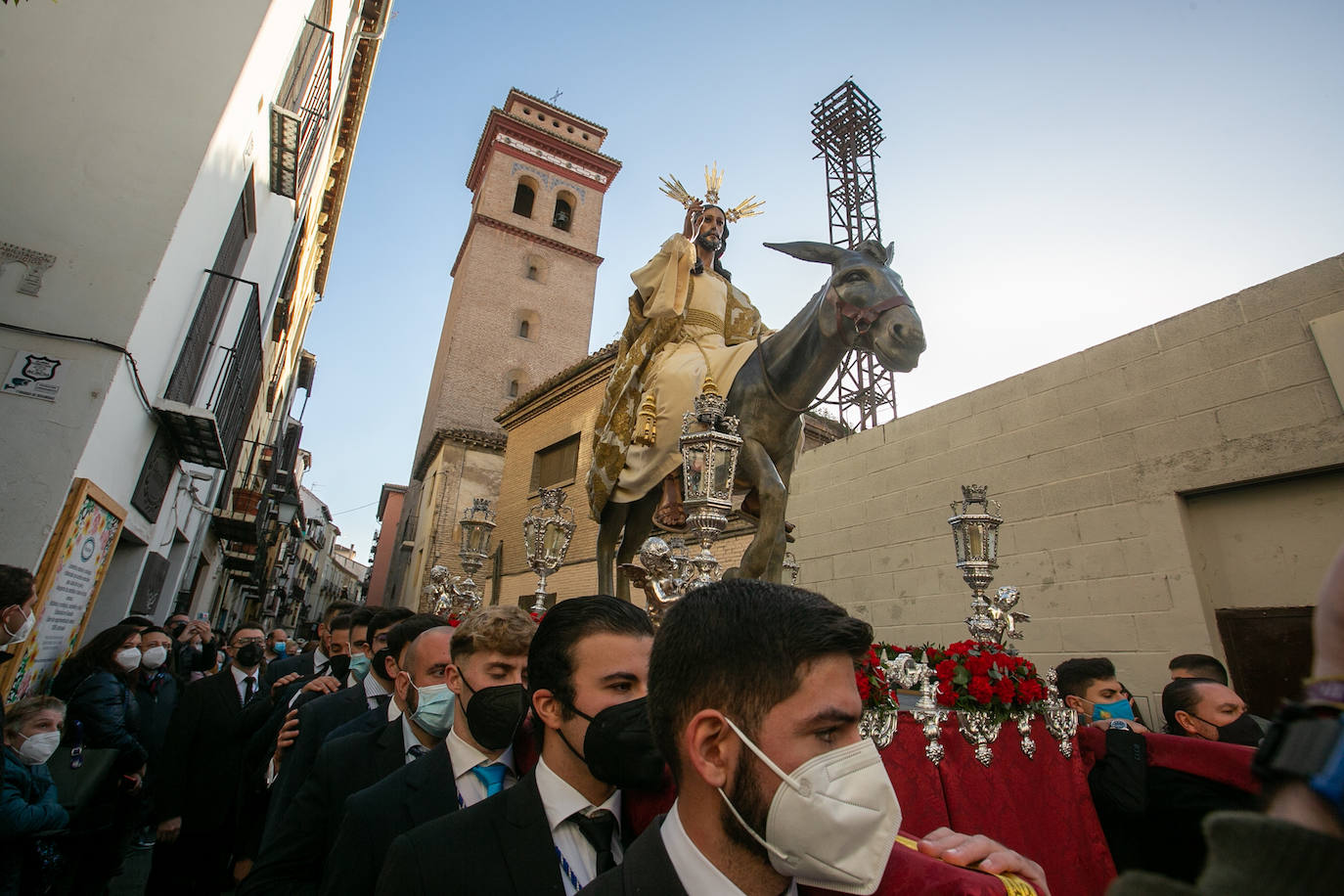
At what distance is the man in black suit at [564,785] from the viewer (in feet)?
5.07

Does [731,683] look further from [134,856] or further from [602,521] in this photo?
[134,856]

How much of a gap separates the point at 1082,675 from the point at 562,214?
27.8 metres

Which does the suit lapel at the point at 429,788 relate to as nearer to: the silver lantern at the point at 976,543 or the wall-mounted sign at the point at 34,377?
the silver lantern at the point at 976,543

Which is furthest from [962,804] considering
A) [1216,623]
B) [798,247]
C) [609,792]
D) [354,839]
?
[1216,623]

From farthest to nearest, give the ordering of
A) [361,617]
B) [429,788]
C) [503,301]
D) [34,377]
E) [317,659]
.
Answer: [503,301], [317,659], [34,377], [361,617], [429,788]

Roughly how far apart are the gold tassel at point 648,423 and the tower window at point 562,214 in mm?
25037

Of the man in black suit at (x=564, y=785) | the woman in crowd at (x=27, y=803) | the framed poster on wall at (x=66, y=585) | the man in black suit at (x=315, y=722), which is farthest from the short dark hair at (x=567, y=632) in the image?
the framed poster on wall at (x=66, y=585)

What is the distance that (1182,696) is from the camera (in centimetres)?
314

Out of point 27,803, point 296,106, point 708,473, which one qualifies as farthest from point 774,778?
point 296,106

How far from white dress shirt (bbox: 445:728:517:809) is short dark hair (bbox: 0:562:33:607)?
2.82 metres

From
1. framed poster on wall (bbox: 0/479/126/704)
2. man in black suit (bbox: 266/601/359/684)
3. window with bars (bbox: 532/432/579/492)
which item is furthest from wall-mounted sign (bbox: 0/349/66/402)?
window with bars (bbox: 532/432/579/492)

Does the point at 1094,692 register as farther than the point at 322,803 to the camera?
Yes

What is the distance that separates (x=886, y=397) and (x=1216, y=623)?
22.5 feet

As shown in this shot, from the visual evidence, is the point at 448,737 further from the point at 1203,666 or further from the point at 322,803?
the point at 1203,666
